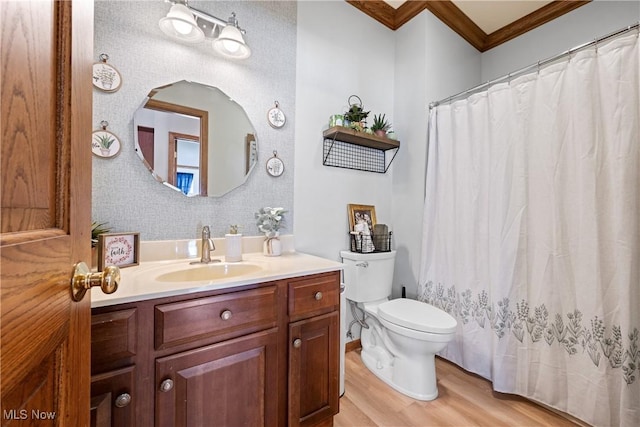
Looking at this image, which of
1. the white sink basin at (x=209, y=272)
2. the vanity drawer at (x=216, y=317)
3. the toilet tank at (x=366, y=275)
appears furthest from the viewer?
the toilet tank at (x=366, y=275)

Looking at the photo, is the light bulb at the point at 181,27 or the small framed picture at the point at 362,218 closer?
the light bulb at the point at 181,27

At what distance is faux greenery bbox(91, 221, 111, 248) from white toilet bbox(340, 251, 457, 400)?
109 cm

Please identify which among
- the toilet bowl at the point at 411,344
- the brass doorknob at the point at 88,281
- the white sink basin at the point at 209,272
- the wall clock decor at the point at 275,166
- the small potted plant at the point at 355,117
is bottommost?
A: the toilet bowl at the point at 411,344

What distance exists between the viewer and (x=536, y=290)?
1.45 m

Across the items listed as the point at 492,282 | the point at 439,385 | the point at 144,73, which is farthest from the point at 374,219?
the point at 144,73

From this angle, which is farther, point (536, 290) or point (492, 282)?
point (492, 282)

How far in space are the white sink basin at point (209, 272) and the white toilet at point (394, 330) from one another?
516mm

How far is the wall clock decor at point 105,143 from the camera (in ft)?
3.85

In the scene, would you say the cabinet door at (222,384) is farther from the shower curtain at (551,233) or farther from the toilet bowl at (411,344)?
the shower curtain at (551,233)

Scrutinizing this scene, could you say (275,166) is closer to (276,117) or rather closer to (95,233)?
(276,117)

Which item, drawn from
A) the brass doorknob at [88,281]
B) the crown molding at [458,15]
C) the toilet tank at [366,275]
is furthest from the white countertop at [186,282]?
the crown molding at [458,15]

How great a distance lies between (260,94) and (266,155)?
0.36 metres

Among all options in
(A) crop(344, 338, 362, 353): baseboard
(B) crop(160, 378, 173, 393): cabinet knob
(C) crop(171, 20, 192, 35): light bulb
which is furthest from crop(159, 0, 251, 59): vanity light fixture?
(A) crop(344, 338, 362, 353): baseboard

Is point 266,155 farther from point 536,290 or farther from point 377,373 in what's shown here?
point 536,290
